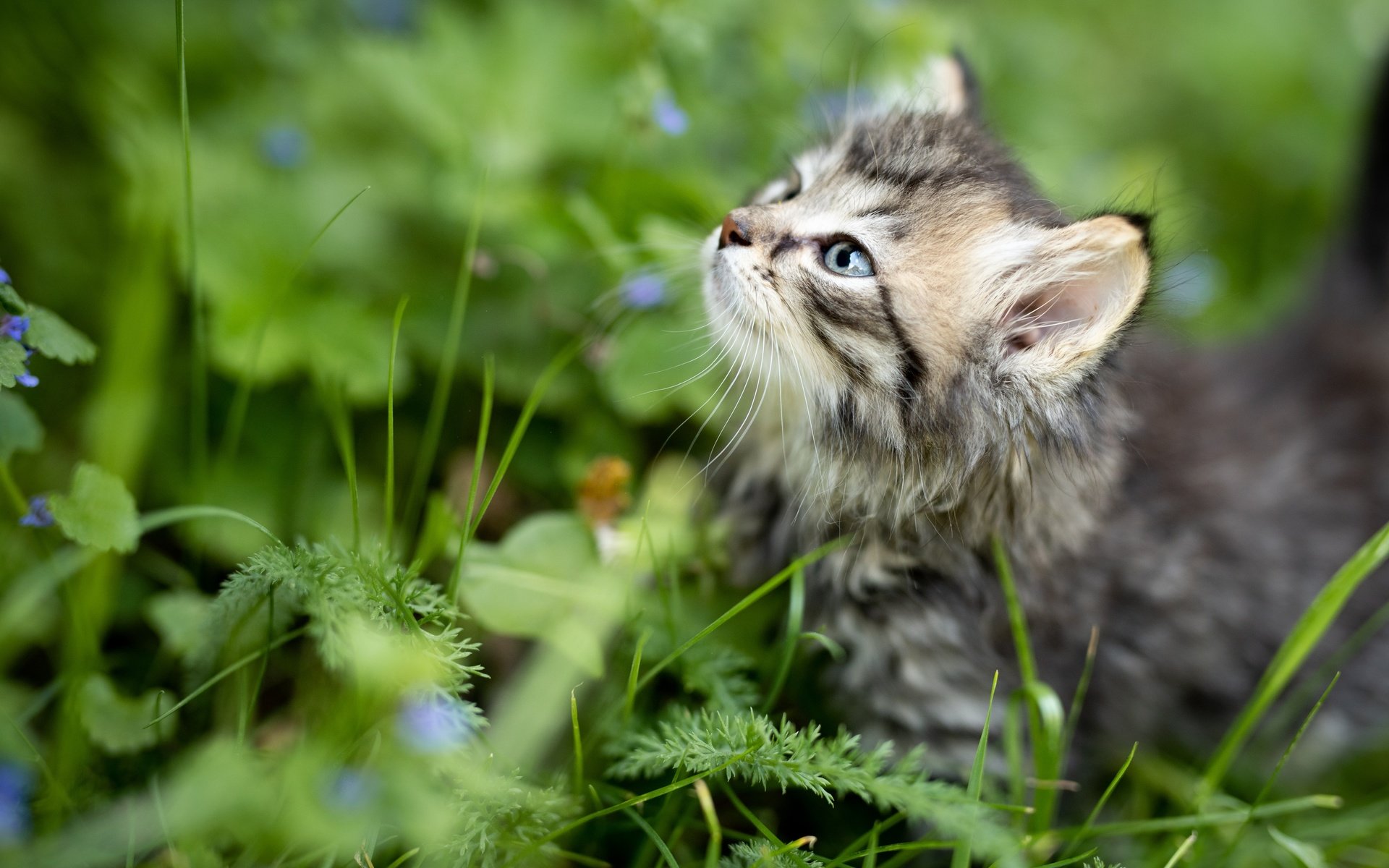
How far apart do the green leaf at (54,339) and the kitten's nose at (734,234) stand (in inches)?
48.3

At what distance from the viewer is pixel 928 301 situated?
1881mm

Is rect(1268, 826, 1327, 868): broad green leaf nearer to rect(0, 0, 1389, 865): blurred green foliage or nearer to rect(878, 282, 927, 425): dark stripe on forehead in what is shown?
rect(0, 0, 1389, 865): blurred green foliage

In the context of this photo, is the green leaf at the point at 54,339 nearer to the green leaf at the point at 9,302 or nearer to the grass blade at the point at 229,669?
the green leaf at the point at 9,302

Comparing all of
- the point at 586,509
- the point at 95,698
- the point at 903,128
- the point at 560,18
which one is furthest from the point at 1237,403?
the point at 95,698

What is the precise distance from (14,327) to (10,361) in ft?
0.36

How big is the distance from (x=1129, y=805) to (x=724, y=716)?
138 centimetres

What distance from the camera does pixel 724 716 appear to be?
1.73 meters

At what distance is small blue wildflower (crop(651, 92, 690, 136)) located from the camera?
248 centimetres

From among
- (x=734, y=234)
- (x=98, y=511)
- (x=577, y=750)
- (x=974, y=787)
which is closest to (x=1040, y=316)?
(x=734, y=234)

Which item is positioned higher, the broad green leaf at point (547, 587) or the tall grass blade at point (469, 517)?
the tall grass blade at point (469, 517)

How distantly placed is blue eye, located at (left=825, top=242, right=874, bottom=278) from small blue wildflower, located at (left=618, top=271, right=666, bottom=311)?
0.66 meters

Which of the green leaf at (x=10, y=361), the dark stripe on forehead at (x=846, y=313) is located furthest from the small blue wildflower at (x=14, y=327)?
the dark stripe on forehead at (x=846, y=313)

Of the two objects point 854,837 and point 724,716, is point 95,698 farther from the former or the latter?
point 854,837

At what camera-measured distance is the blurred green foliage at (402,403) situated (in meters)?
1.69
